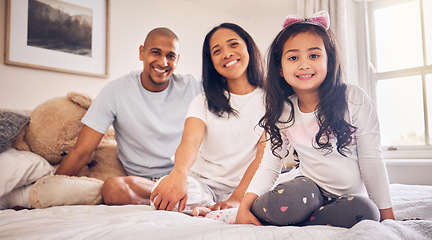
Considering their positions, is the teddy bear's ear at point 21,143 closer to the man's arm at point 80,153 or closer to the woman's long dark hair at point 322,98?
the man's arm at point 80,153

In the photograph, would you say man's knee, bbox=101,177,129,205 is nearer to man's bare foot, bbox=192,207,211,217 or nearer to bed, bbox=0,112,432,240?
bed, bbox=0,112,432,240

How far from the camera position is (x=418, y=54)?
2902 mm

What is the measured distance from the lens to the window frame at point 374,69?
2785 millimetres

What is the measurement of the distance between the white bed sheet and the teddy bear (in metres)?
0.59

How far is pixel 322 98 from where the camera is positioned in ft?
3.35

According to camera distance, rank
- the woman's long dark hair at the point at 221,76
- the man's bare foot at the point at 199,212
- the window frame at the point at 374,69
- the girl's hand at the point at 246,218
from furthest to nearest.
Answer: the window frame at the point at 374,69 → the woman's long dark hair at the point at 221,76 → the man's bare foot at the point at 199,212 → the girl's hand at the point at 246,218

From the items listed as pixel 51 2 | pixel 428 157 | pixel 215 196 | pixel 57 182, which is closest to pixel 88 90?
pixel 51 2

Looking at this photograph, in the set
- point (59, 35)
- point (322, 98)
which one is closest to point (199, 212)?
point (322, 98)

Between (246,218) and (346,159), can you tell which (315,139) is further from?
(246,218)

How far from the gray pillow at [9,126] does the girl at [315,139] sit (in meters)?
1.16

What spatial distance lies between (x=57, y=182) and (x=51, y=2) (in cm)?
158

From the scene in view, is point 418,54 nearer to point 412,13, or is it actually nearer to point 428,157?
point 412,13

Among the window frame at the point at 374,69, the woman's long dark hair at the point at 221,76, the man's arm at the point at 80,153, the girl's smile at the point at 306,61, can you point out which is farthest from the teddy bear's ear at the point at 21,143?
the window frame at the point at 374,69

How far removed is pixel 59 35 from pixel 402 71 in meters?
2.98
